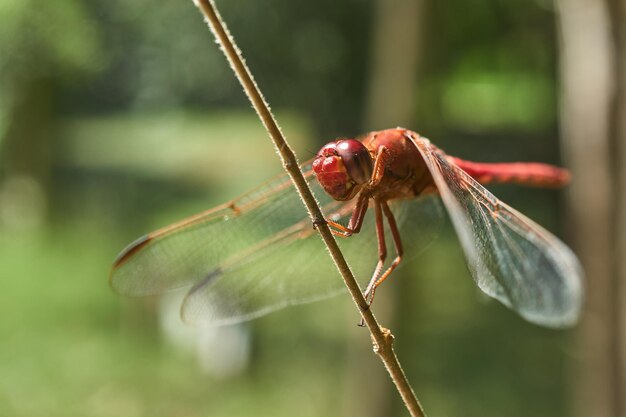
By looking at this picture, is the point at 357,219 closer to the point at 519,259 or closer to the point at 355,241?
the point at 519,259

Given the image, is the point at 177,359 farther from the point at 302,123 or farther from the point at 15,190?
the point at 15,190

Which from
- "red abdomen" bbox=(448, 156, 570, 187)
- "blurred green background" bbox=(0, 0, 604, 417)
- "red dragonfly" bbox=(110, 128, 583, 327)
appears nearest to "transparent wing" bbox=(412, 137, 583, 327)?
"red dragonfly" bbox=(110, 128, 583, 327)

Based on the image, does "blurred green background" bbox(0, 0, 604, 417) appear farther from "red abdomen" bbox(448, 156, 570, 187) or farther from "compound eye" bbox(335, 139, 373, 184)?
"compound eye" bbox(335, 139, 373, 184)

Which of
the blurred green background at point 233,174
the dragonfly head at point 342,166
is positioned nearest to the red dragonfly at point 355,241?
the dragonfly head at point 342,166

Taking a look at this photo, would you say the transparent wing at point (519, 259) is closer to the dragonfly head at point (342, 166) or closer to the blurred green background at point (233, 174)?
the dragonfly head at point (342, 166)

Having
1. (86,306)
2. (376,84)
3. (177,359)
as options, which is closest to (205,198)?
(86,306)
